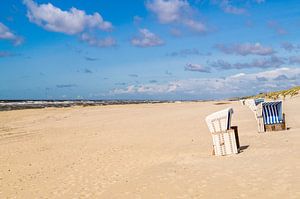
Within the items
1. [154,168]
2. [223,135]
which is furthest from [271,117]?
[154,168]

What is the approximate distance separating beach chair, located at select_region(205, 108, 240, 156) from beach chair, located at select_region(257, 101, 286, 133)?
484 centimetres

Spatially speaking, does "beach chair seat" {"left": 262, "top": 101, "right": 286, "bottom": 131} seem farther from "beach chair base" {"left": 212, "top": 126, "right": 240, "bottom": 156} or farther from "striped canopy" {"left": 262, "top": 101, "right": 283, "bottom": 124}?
"beach chair base" {"left": 212, "top": 126, "right": 240, "bottom": 156}

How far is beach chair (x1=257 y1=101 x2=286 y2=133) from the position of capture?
17.2m

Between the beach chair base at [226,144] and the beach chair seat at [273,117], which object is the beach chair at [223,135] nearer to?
the beach chair base at [226,144]

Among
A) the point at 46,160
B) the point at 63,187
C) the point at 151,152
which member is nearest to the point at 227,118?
the point at 151,152

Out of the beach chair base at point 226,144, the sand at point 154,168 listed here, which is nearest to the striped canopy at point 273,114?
the sand at point 154,168

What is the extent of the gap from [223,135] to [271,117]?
5902 mm

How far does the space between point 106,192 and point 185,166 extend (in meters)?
2.94

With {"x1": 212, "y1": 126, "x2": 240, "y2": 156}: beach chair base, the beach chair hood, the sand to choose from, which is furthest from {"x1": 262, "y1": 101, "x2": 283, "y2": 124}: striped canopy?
{"x1": 212, "y1": 126, "x2": 240, "y2": 156}: beach chair base

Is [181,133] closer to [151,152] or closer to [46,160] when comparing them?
[151,152]

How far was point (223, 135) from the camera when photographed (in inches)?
498

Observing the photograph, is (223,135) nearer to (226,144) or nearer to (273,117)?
(226,144)

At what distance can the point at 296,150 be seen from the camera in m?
11.6

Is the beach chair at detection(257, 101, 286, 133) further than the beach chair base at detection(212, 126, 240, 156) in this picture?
Yes
